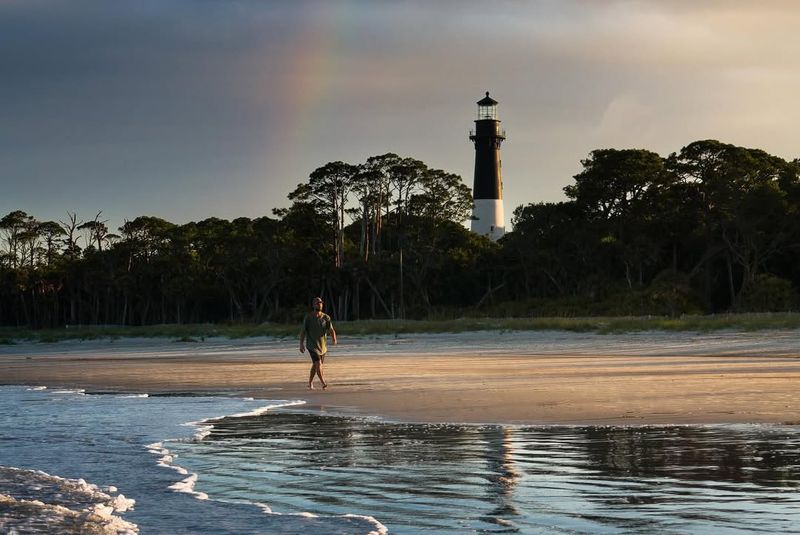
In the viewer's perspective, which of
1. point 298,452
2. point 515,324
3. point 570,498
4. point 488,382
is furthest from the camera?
point 515,324

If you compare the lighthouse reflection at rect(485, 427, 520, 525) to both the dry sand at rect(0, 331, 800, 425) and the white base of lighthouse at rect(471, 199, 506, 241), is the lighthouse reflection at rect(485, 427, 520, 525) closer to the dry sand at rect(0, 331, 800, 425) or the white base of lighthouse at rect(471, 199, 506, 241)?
the dry sand at rect(0, 331, 800, 425)

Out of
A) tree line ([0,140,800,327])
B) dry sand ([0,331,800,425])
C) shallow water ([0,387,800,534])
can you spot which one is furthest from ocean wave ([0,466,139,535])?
tree line ([0,140,800,327])

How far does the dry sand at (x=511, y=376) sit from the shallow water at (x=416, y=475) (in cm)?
228

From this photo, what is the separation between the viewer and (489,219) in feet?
293

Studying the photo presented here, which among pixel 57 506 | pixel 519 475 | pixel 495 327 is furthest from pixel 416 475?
pixel 495 327

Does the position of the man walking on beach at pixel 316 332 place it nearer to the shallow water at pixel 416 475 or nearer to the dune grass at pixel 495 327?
the shallow water at pixel 416 475

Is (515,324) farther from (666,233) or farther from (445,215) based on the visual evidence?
(445,215)

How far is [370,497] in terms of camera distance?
9.46 m

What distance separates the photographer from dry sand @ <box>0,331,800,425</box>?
1675 cm

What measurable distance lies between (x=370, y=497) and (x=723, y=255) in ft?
192

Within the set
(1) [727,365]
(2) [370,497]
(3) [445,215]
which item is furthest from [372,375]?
(3) [445,215]

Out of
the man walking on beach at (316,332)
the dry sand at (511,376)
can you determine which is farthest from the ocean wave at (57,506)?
the man walking on beach at (316,332)

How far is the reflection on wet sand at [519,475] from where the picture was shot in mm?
8359

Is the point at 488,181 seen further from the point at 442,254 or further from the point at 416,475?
the point at 416,475
